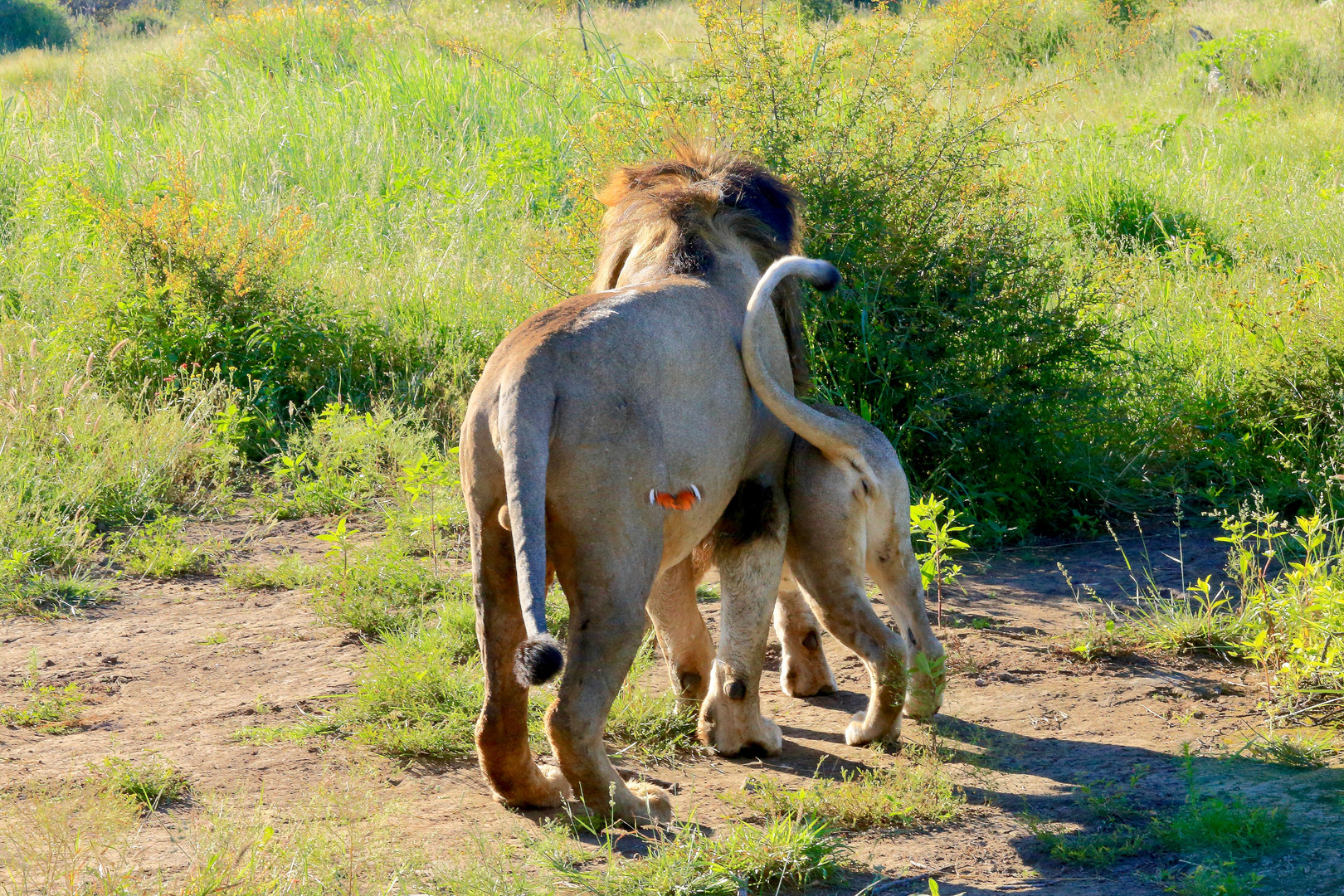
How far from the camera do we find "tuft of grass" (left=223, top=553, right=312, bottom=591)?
5.69 meters

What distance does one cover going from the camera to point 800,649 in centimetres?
469

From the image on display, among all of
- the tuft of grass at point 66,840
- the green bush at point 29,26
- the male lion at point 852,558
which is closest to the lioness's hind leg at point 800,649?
the male lion at point 852,558

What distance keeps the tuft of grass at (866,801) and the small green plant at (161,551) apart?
3.28 meters

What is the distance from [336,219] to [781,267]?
7.34 meters

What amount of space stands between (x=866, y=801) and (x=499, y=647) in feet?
3.86

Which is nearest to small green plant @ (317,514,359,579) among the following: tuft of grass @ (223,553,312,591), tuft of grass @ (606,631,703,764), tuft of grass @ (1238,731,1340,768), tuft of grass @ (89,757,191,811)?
tuft of grass @ (223,553,312,591)

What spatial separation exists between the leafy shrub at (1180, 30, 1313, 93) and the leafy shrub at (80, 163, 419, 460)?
10.0 m

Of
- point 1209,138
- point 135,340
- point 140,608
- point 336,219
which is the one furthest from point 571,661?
point 1209,138

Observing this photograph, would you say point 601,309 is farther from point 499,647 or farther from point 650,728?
point 650,728

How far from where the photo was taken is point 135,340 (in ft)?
25.3

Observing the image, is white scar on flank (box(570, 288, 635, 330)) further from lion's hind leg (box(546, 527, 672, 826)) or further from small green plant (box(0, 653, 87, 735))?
small green plant (box(0, 653, 87, 735))

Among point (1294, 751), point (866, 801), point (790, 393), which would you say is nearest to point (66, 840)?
point (866, 801)

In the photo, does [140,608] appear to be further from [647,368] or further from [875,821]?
[875,821]

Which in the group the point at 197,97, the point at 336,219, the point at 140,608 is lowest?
the point at 140,608
